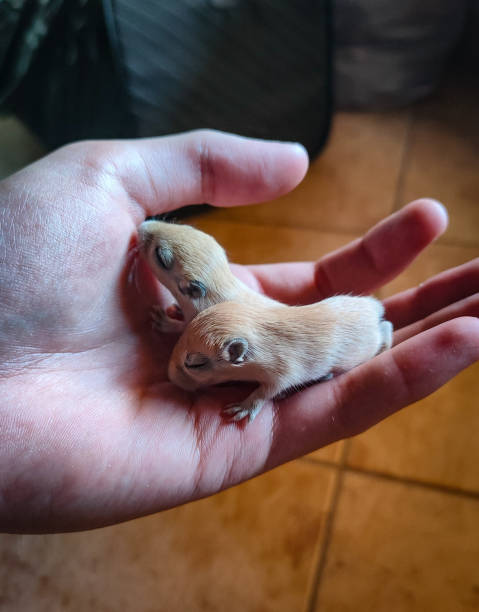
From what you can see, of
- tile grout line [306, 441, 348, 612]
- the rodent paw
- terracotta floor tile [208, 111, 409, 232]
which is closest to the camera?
the rodent paw

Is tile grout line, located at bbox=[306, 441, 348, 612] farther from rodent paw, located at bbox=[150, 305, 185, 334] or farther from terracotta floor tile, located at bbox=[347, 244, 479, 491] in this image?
rodent paw, located at bbox=[150, 305, 185, 334]

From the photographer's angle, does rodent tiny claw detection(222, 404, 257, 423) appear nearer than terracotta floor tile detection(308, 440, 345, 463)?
Yes

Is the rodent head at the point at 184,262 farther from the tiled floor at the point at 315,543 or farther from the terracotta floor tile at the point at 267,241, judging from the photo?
the terracotta floor tile at the point at 267,241

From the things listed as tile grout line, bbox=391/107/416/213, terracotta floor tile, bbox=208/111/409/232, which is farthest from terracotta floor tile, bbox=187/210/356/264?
tile grout line, bbox=391/107/416/213

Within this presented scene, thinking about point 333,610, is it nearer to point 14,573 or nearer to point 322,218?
point 14,573

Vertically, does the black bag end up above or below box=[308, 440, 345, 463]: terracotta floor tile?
above

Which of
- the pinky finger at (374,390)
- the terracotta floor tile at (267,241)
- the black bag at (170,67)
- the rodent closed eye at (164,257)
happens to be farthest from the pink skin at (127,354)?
the terracotta floor tile at (267,241)
